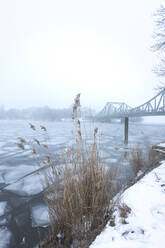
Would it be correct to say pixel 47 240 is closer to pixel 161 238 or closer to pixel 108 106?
pixel 161 238

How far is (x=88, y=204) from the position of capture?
4.61ft

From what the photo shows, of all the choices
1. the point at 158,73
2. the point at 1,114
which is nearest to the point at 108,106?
the point at 158,73

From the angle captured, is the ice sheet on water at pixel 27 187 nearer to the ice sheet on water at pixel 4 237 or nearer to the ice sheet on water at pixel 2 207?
the ice sheet on water at pixel 2 207

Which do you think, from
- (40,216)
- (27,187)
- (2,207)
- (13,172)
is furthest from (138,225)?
(13,172)

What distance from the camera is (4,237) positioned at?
156cm

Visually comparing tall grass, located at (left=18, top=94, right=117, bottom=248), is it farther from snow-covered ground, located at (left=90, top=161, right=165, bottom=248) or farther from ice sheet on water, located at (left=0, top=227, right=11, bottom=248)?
ice sheet on water, located at (left=0, top=227, right=11, bottom=248)

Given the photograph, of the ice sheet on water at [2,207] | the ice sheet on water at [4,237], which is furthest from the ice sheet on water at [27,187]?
the ice sheet on water at [4,237]

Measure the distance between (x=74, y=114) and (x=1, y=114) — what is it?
61588 millimetres

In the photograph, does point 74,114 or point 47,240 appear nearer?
point 47,240

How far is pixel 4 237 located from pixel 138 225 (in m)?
1.52

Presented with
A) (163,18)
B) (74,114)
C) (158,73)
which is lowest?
(74,114)

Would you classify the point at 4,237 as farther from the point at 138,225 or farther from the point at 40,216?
the point at 138,225

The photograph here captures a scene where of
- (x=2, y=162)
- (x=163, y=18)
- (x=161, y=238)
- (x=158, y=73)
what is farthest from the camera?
(x=158, y=73)

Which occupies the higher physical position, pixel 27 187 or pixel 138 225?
pixel 138 225
